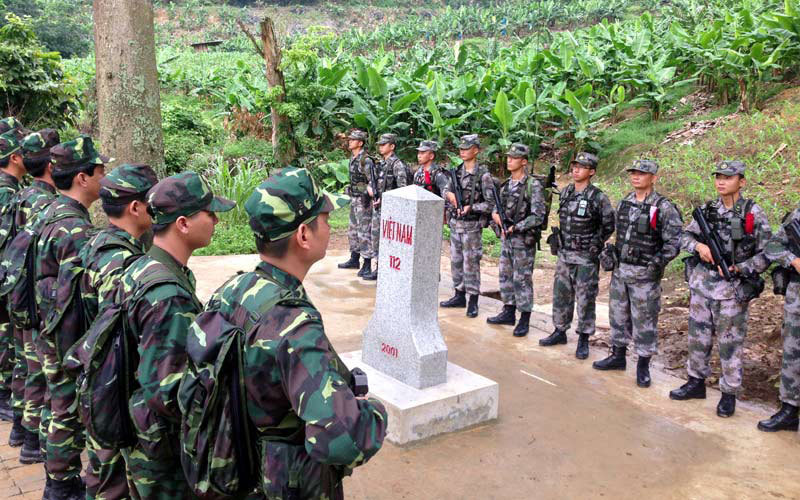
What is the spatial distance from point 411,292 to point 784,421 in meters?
2.84

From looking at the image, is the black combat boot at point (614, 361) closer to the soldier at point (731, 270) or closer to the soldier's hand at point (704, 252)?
the soldier at point (731, 270)

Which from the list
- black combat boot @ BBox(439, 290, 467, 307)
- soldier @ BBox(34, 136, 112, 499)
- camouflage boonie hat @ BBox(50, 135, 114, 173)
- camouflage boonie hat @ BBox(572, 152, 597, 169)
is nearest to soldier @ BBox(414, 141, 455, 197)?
black combat boot @ BBox(439, 290, 467, 307)

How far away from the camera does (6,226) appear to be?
4.73 m

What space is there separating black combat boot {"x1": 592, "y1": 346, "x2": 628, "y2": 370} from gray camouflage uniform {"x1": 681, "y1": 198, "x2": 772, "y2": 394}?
789 mm

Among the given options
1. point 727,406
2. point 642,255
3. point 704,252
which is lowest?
point 727,406

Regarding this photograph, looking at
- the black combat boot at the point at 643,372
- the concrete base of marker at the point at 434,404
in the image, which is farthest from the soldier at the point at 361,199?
the black combat boot at the point at 643,372

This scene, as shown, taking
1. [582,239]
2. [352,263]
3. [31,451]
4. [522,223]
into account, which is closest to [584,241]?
[582,239]

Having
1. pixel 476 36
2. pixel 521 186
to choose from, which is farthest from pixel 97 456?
pixel 476 36

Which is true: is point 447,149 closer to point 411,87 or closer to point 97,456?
point 411,87

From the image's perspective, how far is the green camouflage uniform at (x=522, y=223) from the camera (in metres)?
6.90

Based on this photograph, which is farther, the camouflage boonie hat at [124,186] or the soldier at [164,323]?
the camouflage boonie hat at [124,186]

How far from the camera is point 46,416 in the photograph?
12.8 feet

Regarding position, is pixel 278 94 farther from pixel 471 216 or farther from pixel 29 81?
pixel 471 216

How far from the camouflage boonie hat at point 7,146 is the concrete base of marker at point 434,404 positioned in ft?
10.3
